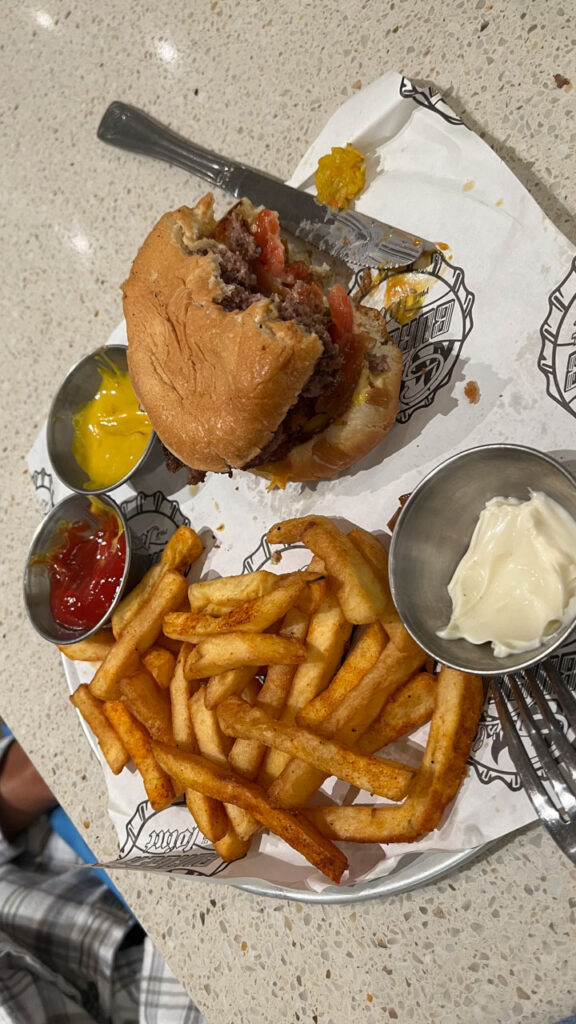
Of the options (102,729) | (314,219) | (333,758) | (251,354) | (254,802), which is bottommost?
(102,729)

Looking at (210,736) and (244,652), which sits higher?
(244,652)

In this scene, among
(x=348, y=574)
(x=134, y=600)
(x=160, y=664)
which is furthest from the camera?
(x=134, y=600)

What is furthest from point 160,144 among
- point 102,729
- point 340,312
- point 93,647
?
point 102,729

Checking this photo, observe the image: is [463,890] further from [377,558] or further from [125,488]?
[125,488]

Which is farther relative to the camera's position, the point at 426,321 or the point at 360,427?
the point at 426,321

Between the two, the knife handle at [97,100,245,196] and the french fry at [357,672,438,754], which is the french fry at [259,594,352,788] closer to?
the french fry at [357,672,438,754]

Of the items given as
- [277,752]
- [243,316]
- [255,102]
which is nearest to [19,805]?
[277,752]

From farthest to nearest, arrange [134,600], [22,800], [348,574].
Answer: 1. [22,800]
2. [134,600]
3. [348,574]

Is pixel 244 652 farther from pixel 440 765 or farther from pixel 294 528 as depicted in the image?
pixel 440 765
